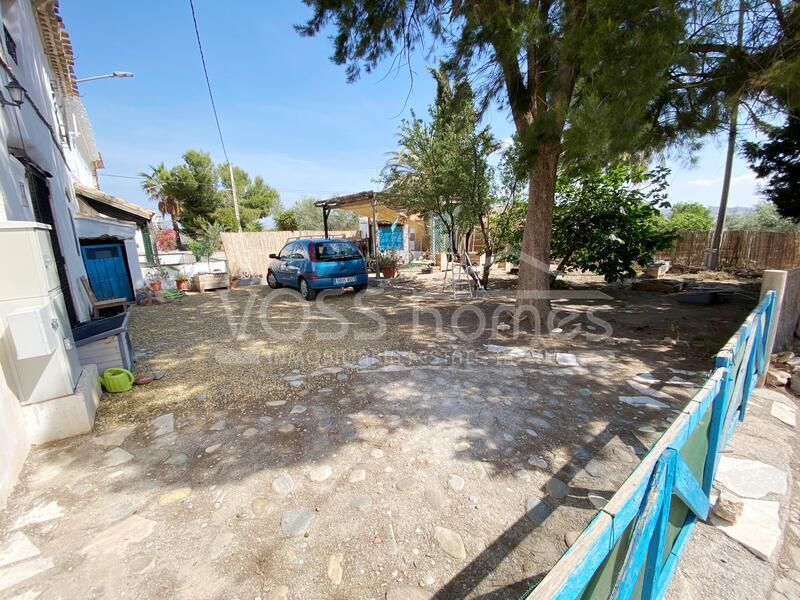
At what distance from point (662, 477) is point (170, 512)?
2.42 meters

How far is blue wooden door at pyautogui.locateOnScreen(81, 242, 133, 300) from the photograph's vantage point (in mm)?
7824

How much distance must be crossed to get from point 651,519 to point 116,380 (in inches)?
171

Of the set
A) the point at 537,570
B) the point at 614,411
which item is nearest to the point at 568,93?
the point at 614,411

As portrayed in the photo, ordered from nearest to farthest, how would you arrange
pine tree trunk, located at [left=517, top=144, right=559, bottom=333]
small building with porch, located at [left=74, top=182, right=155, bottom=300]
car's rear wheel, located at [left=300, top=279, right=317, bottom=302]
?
1. pine tree trunk, located at [left=517, top=144, right=559, bottom=333]
2. small building with porch, located at [left=74, top=182, right=155, bottom=300]
3. car's rear wheel, located at [left=300, top=279, right=317, bottom=302]

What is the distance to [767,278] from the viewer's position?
11.1 ft

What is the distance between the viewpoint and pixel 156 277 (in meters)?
9.98

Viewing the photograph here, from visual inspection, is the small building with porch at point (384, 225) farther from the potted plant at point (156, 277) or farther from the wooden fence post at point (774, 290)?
the wooden fence post at point (774, 290)

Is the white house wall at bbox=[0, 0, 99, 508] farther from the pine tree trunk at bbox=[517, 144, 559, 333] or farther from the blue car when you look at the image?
the pine tree trunk at bbox=[517, 144, 559, 333]

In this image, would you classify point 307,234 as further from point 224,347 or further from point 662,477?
point 662,477

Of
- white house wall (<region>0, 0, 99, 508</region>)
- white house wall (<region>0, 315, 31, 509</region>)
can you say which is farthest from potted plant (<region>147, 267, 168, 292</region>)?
white house wall (<region>0, 315, 31, 509</region>)

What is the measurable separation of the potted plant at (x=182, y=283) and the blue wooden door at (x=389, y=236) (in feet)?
34.3

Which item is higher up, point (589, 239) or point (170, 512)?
point (589, 239)

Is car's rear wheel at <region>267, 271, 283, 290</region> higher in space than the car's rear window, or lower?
lower

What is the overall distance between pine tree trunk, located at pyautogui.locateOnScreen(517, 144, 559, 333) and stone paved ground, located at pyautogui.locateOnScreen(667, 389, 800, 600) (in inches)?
123
